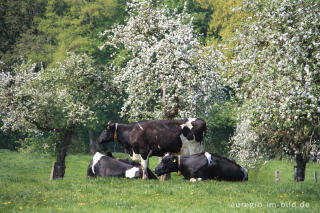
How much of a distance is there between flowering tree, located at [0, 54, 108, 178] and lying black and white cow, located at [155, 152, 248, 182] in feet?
38.4

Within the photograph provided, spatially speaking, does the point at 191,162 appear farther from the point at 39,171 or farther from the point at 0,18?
the point at 0,18

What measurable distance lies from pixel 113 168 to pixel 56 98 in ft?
36.4

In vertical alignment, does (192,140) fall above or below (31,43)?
below

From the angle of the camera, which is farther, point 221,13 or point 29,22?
point 29,22

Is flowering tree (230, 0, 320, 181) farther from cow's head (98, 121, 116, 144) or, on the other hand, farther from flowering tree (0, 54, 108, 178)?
flowering tree (0, 54, 108, 178)

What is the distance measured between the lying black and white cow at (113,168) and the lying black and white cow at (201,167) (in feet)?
4.41

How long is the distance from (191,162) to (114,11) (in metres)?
46.8

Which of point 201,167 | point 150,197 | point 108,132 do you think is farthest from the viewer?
point 108,132

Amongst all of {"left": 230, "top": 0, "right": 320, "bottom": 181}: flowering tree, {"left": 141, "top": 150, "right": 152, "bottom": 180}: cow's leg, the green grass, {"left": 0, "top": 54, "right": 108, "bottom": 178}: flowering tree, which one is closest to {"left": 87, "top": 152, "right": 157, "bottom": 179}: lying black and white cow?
{"left": 141, "top": 150, "right": 152, "bottom": 180}: cow's leg

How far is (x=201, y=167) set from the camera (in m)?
20.7

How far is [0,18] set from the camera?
6144cm

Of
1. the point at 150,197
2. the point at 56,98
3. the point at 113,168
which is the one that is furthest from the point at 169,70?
the point at 150,197

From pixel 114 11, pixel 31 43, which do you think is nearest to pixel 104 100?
pixel 31 43

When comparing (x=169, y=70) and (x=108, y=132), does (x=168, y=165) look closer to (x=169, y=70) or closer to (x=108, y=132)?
(x=108, y=132)
